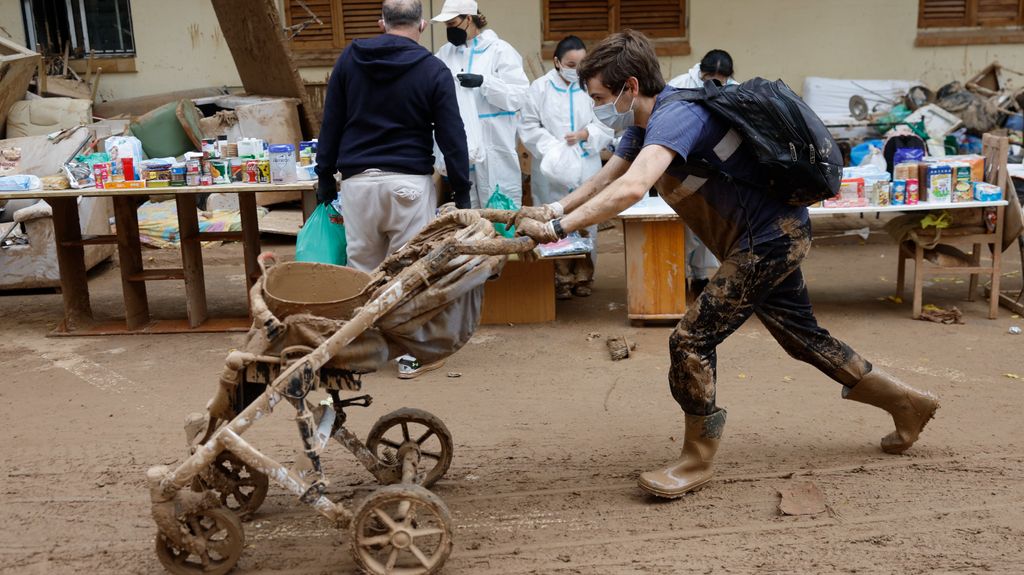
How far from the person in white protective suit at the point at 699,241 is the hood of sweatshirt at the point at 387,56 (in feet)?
8.30

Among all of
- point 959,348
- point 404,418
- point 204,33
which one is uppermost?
point 204,33

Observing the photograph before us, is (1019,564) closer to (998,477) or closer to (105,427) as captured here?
(998,477)

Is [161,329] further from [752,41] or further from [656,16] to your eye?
[752,41]

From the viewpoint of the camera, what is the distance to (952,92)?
35.6ft

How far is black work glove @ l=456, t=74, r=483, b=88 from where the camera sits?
24.9 feet

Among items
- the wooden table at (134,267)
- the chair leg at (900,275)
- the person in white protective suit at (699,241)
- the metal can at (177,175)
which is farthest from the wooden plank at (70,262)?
the chair leg at (900,275)

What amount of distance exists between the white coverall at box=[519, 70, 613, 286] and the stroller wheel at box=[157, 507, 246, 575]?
472cm

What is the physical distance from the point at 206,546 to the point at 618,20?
335 inches

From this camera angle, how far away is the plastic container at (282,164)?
6945mm

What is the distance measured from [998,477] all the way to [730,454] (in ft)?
3.77

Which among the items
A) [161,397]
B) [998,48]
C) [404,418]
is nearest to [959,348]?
[404,418]

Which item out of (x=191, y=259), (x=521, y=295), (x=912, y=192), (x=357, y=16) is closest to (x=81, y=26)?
(x=357, y=16)

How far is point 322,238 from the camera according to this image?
6.30 m

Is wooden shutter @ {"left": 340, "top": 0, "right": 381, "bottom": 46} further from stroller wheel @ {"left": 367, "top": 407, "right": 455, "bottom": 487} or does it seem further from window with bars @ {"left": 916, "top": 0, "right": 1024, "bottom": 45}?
stroller wheel @ {"left": 367, "top": 407, "right": 455, "bottom": 487}
